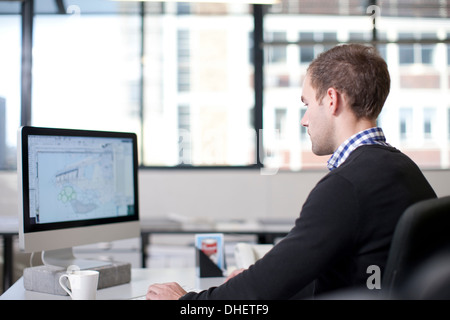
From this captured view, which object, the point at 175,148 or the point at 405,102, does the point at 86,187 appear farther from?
the point at 405,102

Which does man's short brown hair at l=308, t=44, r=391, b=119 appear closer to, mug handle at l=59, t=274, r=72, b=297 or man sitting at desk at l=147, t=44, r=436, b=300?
man sitting at desk at l=147, t=44, r=436, b=300

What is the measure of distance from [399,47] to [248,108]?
145cm

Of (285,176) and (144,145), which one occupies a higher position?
(144,145)

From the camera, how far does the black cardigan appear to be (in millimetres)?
1048

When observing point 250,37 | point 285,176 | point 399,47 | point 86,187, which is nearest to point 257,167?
point 285,176

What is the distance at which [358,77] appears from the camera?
4.30 ft

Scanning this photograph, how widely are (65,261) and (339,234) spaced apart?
3.50 ft

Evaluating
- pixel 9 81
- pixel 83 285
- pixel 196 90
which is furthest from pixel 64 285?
pixel 9 81

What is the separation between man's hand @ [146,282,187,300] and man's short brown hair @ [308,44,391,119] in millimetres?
633

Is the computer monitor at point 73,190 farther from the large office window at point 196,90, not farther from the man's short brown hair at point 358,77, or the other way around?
the large office window at point 196,90

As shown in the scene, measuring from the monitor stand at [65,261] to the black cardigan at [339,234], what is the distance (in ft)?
2.37

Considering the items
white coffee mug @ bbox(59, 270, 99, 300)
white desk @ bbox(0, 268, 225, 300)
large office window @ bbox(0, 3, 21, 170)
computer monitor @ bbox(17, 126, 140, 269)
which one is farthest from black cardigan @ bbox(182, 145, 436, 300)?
large office window @ bbox(0, 3, 21, 170)

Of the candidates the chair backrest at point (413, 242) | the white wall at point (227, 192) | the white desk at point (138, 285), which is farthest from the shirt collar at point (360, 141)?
the white wall at point (227, 192)

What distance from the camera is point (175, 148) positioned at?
183 inches
